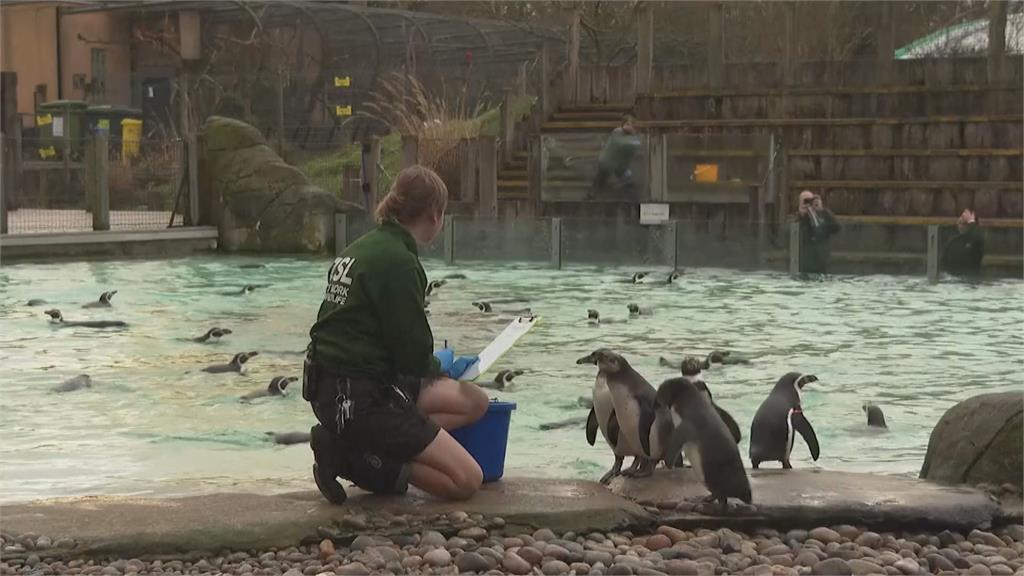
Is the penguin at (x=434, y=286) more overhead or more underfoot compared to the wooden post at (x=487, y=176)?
more underfoot

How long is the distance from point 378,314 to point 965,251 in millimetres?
12632

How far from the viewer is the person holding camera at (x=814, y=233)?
1625cm

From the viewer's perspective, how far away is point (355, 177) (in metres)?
22.2

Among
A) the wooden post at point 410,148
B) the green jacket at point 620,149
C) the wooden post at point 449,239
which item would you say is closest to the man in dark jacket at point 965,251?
the green jacket at point 620,149

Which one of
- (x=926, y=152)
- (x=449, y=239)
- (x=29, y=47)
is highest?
(x=29, y=47)

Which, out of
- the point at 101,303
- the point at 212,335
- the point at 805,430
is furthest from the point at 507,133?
the point at 805,430

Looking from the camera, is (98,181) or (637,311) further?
(98,181)

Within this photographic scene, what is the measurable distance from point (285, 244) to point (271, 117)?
8.55m

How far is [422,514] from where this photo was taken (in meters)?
4.36

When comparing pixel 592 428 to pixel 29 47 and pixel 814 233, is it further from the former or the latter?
pixel 29 47

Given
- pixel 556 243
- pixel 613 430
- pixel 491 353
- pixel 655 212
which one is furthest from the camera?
pixel 655 212

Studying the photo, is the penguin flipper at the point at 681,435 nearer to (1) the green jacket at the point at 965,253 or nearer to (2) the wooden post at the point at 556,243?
(1) the green jacket at the point at 965,253

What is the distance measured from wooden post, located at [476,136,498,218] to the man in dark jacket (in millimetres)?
6381

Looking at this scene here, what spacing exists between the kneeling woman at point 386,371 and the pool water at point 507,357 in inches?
32.1
